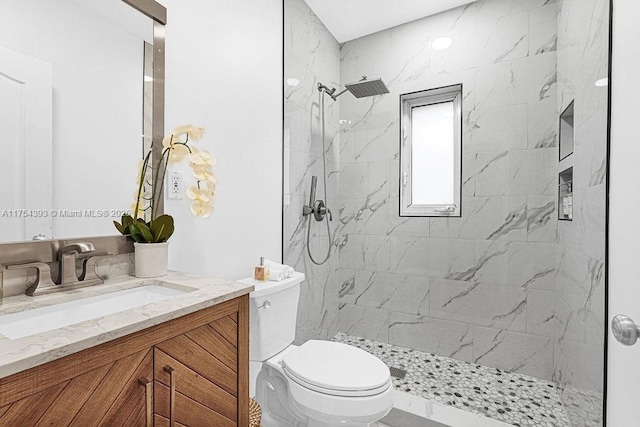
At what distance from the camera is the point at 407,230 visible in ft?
8.18

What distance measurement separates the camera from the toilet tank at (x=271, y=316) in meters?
1.36

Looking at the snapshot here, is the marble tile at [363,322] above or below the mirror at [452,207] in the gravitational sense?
below

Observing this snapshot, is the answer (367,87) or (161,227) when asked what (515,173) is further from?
(161,227)

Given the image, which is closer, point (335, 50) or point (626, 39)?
point (626, 39)

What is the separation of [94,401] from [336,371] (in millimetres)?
936

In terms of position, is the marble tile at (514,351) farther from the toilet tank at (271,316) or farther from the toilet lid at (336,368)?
the toilet tank at (271,316)

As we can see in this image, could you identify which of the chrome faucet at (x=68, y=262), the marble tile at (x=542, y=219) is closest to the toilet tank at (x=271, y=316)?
the chrome faucet at (x=68, y=262)

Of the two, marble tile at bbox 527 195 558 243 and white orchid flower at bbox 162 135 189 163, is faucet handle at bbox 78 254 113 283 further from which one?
marble tile at bbox 527 195 558 243

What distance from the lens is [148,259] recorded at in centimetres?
109

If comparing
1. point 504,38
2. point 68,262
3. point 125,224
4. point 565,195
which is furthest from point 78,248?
point 504,38

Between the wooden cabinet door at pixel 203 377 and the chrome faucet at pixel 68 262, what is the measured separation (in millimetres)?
445

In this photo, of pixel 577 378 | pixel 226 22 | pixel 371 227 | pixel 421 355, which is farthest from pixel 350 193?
pixel 577 378

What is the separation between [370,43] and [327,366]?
8.02ft

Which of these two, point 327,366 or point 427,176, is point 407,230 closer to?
point 427,176
